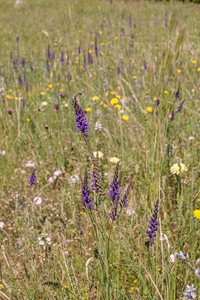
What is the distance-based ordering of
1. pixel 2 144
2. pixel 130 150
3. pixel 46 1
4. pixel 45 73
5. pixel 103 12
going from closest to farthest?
pixel 130 150 → pixel 2 144 → pixel 45 73 → pixel 103 12 → pixel 46 1

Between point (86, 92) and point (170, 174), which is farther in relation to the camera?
point (86, 92)

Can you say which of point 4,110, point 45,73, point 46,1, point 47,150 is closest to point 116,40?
point 45,73

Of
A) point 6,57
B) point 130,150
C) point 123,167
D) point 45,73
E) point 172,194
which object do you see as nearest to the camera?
point 172,194

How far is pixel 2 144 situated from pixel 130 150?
1265 mm

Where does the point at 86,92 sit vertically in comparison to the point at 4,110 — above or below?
above

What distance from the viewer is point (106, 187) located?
199cm

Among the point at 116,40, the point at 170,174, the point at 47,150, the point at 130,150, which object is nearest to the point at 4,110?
the point at 47,150

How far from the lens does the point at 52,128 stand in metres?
2.75

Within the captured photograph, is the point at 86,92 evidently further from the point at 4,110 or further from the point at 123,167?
the point at 123,167

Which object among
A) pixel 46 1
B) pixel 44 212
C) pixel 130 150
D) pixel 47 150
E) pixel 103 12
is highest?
pixel 46 1

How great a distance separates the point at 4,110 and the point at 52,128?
2.31 ft

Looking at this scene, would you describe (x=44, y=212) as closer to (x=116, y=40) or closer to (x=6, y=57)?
(x=6, y=57)

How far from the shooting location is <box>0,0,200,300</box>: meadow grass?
113 centimetres

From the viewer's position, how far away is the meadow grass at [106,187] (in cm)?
113
